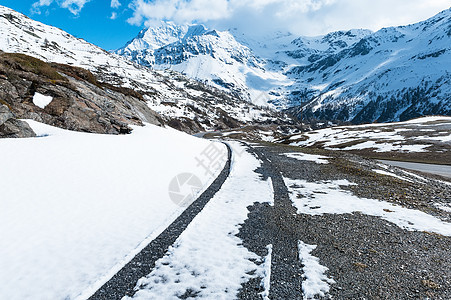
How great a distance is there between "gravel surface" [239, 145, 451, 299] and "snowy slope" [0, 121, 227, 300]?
4640 millimetres

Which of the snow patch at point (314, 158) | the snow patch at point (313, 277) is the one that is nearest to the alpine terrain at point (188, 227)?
the snow patch at point (313, 277)

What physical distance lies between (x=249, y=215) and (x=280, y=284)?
491cm

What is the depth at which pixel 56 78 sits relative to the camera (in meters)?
23.5

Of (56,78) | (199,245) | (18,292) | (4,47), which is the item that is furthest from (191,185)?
(4,47)

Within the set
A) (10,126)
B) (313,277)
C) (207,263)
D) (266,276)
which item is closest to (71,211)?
(207,263)

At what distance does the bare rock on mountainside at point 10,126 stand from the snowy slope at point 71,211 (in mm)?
1091

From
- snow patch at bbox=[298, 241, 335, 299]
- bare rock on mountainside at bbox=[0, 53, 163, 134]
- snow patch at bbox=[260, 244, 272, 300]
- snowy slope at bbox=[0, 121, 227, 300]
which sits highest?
bare rock on mountainside at bbox=[0, 53, 163, 134]

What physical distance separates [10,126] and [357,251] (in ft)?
65.0

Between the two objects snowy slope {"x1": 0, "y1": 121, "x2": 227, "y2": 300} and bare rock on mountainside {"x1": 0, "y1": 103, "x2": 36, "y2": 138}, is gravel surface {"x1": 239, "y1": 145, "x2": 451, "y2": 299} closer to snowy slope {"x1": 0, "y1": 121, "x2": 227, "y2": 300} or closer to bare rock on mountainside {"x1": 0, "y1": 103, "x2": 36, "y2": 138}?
snowy slope {"x1": 0, "y1": 121, "x2": 227, "y2": 300}

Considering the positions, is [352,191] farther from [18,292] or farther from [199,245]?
[18,292]

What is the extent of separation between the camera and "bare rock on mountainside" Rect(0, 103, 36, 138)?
13328 millimetres

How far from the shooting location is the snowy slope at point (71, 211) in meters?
6.39

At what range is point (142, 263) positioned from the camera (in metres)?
7.16

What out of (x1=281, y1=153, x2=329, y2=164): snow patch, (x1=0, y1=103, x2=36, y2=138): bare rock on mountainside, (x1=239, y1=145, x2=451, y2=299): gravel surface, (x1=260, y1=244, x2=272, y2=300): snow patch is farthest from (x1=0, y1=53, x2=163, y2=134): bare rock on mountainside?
(x1=281, y1=153, x2=329, y2=164): snow patch
